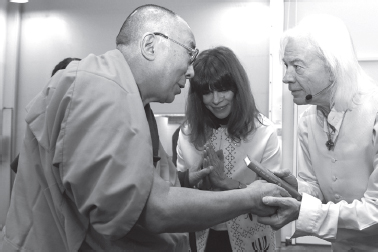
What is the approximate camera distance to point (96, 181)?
931 mm

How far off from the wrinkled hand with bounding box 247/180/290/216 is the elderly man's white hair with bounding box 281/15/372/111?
15.8 inches

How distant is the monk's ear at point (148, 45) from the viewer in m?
1.24

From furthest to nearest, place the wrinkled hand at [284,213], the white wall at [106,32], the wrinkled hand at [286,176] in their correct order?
the white wall at [106,32] → the wrinkled hand at [286,176] → the wrinkled hand at [284,213]

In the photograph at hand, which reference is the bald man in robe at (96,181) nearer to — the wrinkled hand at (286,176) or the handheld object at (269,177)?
the handheld object at (269,177)

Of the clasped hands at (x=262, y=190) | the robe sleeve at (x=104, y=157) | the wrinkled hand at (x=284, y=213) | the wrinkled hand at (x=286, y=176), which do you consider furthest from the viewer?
the wrinkled hand at (x=286, y=176)

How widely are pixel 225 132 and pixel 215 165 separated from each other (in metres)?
0.22

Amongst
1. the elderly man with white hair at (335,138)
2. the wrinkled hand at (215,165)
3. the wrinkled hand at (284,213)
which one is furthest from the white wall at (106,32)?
the wrinkled hand at (284,213)

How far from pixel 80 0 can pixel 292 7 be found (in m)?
2.31

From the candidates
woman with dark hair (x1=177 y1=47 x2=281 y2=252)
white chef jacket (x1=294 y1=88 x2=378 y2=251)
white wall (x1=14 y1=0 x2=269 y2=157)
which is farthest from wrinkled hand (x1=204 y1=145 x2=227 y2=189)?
white wall (x1=14 y1=0 x2=269 y2=157)

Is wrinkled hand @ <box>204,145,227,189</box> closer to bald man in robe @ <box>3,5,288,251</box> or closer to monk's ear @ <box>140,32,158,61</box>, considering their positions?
bald man in robe @ <box>3,5,288,251</box>

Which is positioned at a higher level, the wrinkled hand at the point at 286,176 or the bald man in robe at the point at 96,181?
the bald man in robe at the point at 96,181

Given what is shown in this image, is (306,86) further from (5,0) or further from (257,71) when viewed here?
(5,0)

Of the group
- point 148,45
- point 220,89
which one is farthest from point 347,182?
point 148,45

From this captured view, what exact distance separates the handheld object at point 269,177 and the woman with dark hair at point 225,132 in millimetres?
187
